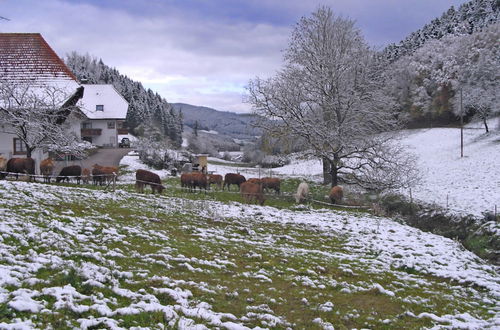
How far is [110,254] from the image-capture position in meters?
8.90

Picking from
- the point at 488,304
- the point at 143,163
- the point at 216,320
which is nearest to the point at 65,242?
the point at 216,320

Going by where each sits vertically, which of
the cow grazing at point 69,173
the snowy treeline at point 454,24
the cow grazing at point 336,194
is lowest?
the cow grazing at point 336,194

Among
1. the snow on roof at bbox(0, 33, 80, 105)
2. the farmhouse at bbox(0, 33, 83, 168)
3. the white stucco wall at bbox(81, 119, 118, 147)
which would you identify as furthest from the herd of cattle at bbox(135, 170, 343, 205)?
the white stucco wall at bbox(81, 119, 118, 147)

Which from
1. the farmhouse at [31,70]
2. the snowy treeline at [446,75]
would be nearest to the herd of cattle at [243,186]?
the farmhouse at [31,70]

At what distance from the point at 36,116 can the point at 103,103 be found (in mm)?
45060

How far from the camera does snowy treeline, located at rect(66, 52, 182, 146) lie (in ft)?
318

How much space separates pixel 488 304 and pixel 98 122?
208 ft

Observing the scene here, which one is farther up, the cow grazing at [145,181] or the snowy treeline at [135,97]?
the snowy treeline at [135,97]

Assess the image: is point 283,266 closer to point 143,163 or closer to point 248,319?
point 248,319

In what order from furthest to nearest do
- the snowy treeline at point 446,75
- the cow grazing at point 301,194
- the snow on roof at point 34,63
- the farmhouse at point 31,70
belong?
1. the snowy treeline at point 446,75
2. the snow on roof at point 34,63
3. the farmhouse at point 31,70
4. the cow grazing at point 301,194

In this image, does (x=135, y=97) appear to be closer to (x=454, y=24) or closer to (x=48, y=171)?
(x=454, y=24)

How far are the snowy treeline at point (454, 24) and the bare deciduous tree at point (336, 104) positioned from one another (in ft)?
174

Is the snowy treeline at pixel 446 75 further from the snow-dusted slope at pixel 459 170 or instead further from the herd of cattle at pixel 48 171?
the herd of cattle at pixel 48 171

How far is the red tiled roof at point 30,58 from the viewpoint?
30.4m
